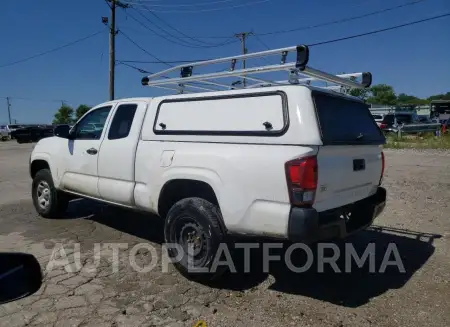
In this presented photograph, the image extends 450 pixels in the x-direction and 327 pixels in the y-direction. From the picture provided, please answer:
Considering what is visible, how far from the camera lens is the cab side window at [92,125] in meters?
5.38

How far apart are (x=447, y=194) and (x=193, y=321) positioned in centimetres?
716

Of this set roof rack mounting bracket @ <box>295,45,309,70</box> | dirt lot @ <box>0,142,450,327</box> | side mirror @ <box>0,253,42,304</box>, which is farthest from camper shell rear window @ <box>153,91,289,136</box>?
side mirror @ <box>0,253,42,304</box>

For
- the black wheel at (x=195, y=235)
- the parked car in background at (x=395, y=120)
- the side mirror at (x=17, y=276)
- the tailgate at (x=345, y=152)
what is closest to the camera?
the side mirror at (x=17, y=276)

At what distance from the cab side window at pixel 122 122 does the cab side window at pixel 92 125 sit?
26cm

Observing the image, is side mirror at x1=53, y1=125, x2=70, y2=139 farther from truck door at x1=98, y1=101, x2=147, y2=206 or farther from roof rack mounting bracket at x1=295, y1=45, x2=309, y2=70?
roof rack mounting bracket at x1=295, y1=45, x2=309, y2=70

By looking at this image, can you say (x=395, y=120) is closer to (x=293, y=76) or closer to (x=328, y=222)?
(x=293, y=76)

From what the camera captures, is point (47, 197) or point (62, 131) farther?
point (47, 197)

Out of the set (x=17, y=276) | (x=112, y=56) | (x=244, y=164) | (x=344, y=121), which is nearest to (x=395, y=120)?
(x=112, y=56)

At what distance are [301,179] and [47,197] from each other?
4701 millimetres

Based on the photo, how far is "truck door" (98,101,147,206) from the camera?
468 centimetres

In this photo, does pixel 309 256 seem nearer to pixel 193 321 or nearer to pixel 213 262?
pixel 213 262

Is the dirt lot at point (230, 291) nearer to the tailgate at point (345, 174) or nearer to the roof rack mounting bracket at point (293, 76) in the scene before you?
the tailgate at point (345, 174)

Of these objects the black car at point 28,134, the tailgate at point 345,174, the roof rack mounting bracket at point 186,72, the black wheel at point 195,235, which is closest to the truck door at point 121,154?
the roof rack mounting bracket at point 186,72

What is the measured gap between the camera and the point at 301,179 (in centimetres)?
321
